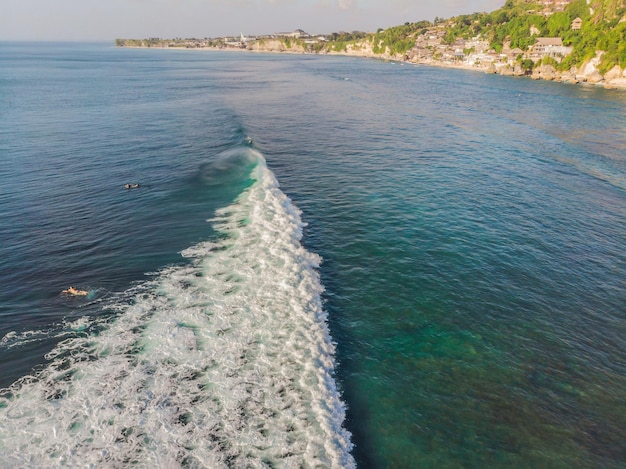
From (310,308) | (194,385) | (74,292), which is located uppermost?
(74,292)

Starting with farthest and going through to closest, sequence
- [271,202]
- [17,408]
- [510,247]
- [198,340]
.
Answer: [271,202] → [510,247] → [198,340] → [17,408]

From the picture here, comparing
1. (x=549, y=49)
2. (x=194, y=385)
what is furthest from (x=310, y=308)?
(x=549, y=49)

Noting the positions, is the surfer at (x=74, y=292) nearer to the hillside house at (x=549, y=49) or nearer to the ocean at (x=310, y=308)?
the ocean at (x=310, y=308)

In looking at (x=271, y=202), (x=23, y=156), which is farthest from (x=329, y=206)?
(x=23, y=156)

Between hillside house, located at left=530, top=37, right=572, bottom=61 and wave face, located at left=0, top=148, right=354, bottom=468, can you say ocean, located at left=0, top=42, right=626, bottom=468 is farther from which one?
hillside house, located at left=530, top=37, right=572, bottom=61

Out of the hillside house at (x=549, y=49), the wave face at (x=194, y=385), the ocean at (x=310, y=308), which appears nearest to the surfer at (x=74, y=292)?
the ocean at (x=310, y=308)

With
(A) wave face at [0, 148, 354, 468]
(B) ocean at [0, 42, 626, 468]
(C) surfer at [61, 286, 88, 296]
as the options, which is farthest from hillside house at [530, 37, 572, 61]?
(C) surfer at [61, 286, 88, 296]

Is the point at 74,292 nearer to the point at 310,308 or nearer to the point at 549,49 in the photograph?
the point at 310,308

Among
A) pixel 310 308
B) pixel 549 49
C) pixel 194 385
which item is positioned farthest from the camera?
pixel 549 49

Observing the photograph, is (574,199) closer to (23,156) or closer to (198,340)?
(198,340)
